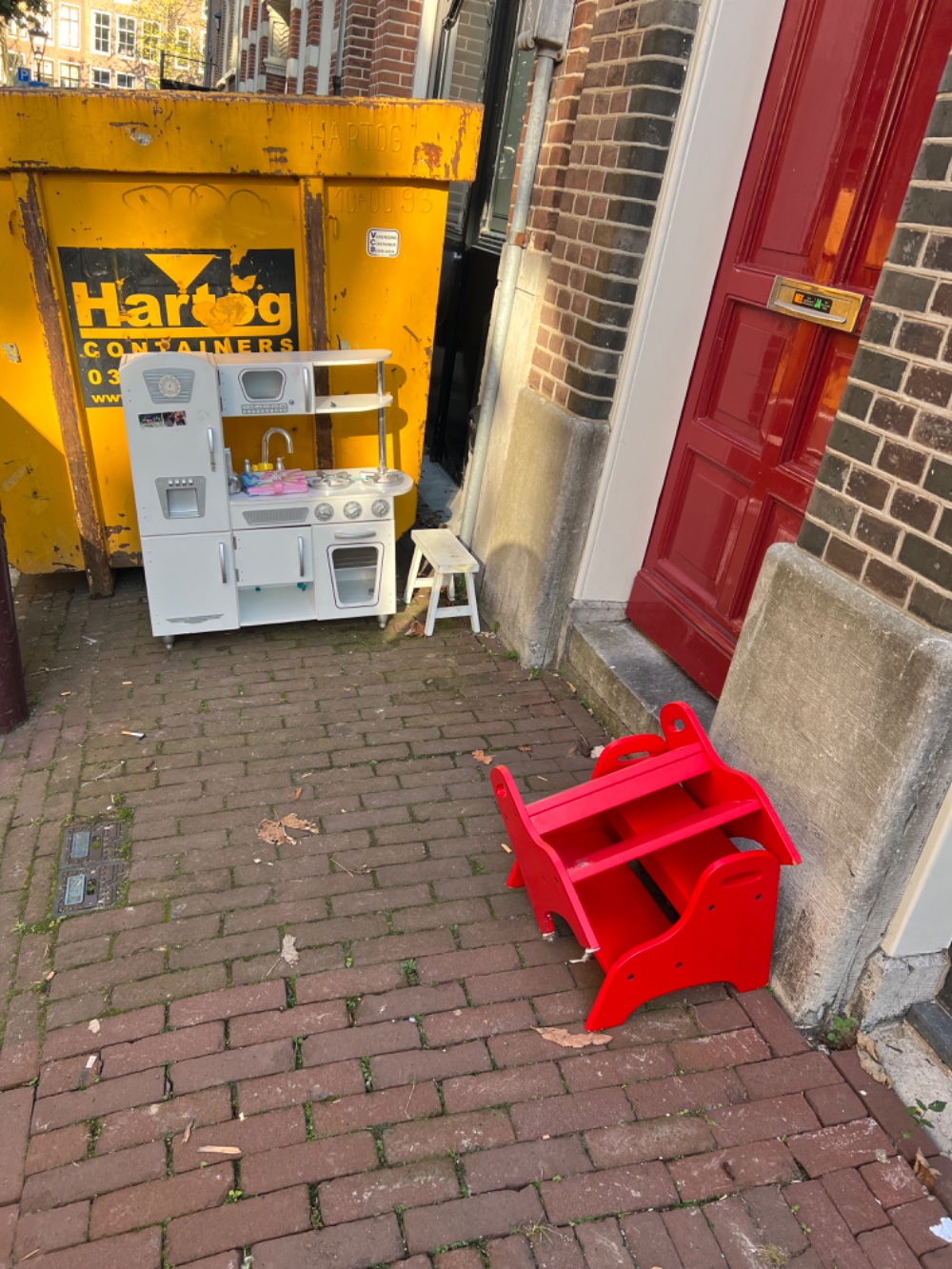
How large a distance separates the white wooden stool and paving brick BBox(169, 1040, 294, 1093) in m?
2.61

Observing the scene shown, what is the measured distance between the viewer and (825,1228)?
2.13 meters

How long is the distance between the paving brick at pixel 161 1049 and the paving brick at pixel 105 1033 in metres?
0.02

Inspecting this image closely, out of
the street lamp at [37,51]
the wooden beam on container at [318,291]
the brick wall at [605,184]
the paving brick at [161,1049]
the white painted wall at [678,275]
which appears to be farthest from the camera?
the street lamp at [37,51]

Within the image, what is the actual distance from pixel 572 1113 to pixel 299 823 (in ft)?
4.81

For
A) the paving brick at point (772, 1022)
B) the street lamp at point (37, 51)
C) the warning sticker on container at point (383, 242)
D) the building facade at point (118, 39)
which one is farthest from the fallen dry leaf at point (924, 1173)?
the building facade at point (118, 39)

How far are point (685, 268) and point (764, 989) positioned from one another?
9.37ft

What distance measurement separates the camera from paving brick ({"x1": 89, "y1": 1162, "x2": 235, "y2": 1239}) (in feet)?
6.65

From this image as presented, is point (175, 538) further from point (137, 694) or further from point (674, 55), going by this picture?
point (674, 55)

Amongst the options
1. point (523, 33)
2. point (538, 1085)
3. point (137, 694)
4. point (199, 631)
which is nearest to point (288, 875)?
point (538, 1085)

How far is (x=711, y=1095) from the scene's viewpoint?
243 centimetres

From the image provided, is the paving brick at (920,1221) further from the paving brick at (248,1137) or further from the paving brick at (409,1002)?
the paving brick at (248,1137)

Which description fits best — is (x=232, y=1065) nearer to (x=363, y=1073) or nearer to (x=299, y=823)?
(x=363, y=1073)

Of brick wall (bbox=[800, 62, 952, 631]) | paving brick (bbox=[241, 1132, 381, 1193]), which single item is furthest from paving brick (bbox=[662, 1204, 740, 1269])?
brick wall (bbox=[800, 62, 952, 631])

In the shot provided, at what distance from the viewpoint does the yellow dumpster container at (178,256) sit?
401cm
